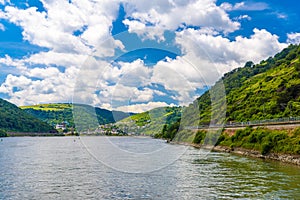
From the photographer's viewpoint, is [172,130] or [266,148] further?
[172,130]

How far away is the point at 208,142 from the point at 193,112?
133ft

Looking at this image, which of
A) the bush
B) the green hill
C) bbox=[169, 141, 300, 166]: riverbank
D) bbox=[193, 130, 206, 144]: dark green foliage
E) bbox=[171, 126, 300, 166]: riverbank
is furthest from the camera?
bbox=[193, 130, 206, 144]: dark green foliage

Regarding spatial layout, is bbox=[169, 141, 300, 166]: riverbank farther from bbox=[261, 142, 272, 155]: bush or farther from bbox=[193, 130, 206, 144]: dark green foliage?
bbox=[193, 130, 206, 144]: dark green foliage

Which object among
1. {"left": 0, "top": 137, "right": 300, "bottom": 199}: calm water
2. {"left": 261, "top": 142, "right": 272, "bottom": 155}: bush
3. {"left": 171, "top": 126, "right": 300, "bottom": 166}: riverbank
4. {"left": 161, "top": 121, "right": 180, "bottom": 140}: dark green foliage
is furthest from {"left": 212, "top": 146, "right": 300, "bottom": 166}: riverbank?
{"left": 161, "top": 121, "right": 180, "bottom": 140}: dark green foliage

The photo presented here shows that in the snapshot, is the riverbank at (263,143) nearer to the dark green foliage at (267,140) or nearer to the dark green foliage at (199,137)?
the dark green foliage at (267,140)

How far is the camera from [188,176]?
1339 inches

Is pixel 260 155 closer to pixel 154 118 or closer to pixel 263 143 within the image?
pixel 263 143

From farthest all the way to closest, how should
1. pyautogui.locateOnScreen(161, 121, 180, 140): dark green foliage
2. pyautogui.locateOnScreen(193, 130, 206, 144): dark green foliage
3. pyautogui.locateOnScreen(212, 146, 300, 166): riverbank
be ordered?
pyautogui.locateOnScreen(161, 121, 180, 140): dark green foliage < pyautogui.locateOnScreen(193, 130, 206, 144): dark green foliage < pyautogui.locateOnScreen(212, 146, 300, 166): riverbank

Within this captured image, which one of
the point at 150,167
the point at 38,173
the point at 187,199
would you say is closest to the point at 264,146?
the point at 150,167

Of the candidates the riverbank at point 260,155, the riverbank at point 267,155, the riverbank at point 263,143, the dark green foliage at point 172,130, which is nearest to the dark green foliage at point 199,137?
the riverbank at point 263,143

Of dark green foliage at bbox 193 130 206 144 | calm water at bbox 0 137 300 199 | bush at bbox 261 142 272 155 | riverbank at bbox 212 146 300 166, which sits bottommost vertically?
calm water at bbox 0 137 300 199

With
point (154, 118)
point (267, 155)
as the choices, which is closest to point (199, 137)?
point (154, 118)

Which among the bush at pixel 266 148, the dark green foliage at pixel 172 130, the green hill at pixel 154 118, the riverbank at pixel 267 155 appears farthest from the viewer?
the dark green foliage at pixel 172 130

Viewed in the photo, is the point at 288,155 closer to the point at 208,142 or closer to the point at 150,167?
the point at 150,167
